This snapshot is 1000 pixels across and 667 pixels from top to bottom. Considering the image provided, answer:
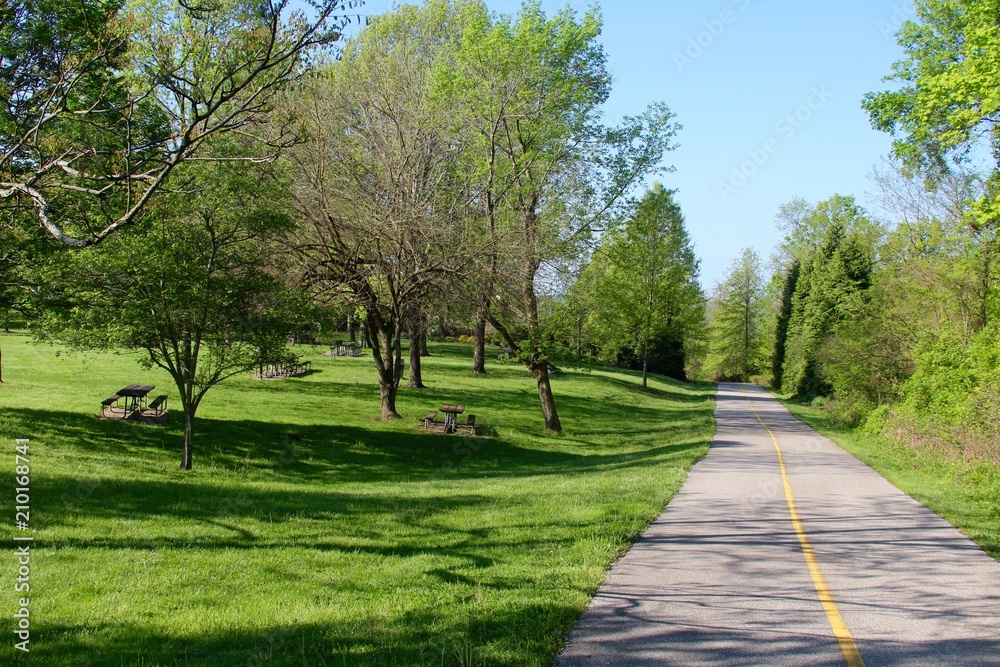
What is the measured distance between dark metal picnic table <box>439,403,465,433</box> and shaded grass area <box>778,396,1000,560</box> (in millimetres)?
11039

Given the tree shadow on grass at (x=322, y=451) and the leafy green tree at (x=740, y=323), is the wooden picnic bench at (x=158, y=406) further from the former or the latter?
the leafy green tree at (x=740, y=323)

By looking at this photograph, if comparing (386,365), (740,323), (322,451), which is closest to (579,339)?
(386,365)

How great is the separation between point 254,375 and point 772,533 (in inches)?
1007

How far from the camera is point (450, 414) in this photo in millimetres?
23156

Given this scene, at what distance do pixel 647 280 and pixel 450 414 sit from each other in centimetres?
2512

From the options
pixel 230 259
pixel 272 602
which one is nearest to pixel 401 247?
pixel 230 259

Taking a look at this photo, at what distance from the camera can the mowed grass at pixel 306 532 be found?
5738 mm

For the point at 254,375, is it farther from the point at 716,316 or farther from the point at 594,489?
the point at 716,316

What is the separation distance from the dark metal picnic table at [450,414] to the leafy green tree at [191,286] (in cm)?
721

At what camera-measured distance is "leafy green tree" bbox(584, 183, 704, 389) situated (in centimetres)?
2534

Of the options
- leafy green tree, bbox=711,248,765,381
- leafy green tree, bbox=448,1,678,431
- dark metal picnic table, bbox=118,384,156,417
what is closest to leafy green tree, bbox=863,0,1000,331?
leafy green tree, bbox=448,1,678,431

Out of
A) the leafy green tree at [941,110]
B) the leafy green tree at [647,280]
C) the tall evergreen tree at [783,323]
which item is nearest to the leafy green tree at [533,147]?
the leafy green tree at [647,280]

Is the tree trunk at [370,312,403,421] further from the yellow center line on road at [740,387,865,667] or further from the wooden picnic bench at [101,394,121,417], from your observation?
the yellow center line on road at [740,387,865,667]

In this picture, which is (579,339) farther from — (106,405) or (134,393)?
(106,405)
